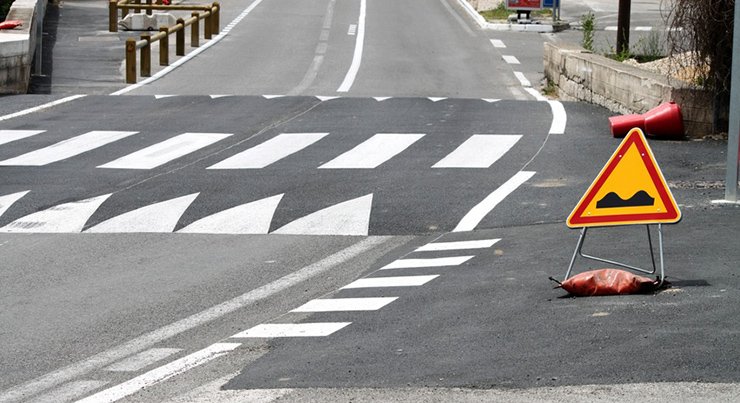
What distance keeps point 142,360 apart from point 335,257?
334cm

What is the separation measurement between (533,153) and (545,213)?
12.2 feet

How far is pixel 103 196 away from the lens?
13.5 meters

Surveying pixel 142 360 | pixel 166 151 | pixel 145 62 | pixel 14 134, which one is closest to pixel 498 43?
pixel 145 62

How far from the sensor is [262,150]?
16547mm

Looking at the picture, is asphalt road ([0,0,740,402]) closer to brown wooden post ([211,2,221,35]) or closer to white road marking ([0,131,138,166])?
white road marking ([0,131,138,166])

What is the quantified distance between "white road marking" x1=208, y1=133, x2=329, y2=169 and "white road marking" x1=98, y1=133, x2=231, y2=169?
0.72 metres

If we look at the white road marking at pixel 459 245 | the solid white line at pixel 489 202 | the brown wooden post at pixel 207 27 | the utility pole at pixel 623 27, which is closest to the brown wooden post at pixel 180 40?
the brown wooden post at pixel 207 27

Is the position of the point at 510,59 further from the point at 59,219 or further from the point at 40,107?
the point at 59,219

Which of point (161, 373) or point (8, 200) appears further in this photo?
point (8, 200)

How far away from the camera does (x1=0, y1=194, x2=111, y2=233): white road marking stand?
12.2 m

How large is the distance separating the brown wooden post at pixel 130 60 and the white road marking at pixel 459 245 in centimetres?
1549

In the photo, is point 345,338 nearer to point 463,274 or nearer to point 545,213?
point 463,274

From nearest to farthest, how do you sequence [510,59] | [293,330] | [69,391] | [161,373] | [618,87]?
[69,391] → [161,373] → [293,330] → [618,87] → [510,59]

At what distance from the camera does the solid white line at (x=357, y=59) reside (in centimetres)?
2680
